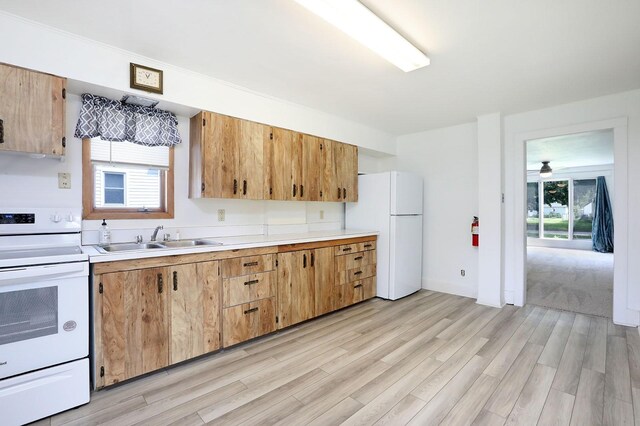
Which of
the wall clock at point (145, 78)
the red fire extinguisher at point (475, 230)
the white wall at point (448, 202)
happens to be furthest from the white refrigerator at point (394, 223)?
the wall clock at point (145, 78)

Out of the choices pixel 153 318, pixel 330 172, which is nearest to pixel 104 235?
pixel 153 318

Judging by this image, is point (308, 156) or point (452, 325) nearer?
point (452, 325)

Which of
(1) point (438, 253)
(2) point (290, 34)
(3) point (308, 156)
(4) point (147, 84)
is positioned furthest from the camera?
(1) point (438, 253)

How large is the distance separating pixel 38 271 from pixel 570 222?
39.3 feet

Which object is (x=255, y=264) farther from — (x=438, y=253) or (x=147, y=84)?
(x=438, y=253)

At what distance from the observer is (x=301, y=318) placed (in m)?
3.11

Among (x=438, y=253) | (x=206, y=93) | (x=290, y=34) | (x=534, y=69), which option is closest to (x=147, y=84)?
(x=206, y=93)

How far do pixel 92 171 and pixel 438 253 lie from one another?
4.36 m

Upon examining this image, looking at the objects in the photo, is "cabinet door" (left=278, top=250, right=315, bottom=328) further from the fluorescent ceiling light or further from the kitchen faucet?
the fluorescent ceiling light

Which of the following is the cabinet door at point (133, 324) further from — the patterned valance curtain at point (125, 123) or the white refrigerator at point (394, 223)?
the white refrigerator at point (394, 223)

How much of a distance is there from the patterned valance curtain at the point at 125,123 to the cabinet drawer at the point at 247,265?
127 centimetres

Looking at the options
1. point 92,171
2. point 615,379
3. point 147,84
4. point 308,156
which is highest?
point 147,84

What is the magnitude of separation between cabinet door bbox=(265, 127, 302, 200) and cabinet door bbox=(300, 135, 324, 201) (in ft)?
0.25

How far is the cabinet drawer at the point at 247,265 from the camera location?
2.56 metres
